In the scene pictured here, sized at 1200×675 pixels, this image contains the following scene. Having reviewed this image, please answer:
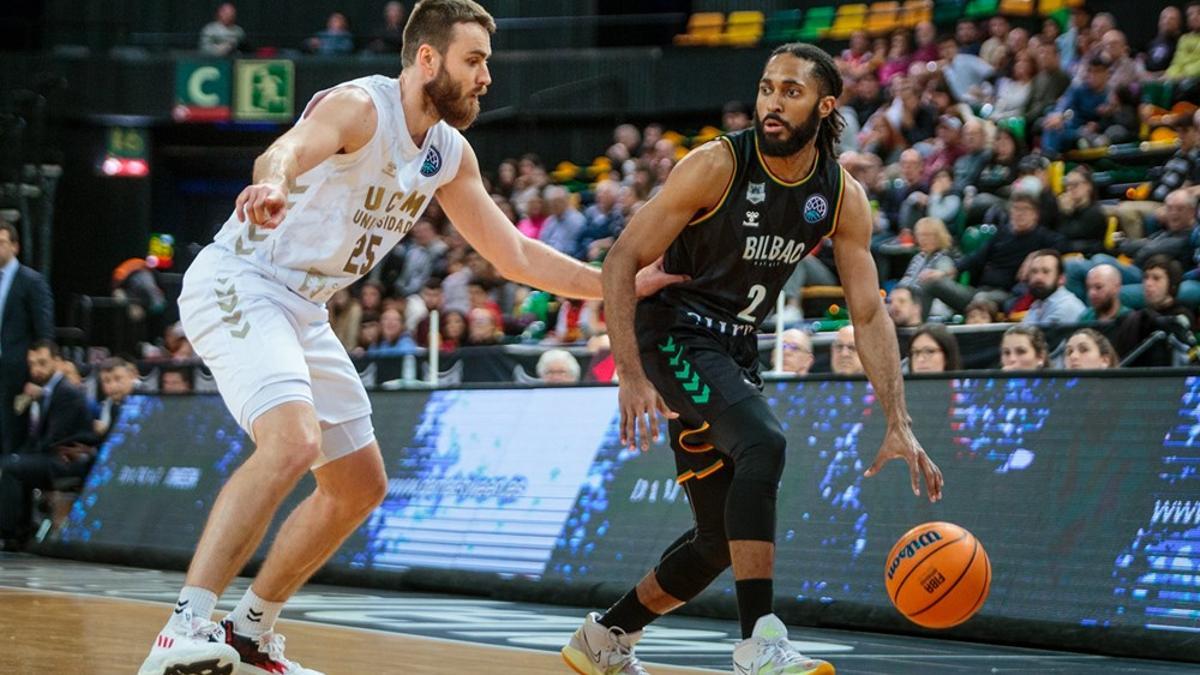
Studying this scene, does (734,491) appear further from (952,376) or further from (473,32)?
(952,376)

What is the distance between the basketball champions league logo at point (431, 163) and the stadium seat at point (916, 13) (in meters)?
15.1

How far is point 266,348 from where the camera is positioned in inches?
197

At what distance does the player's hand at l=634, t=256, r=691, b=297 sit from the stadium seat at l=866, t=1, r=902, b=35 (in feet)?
49.6

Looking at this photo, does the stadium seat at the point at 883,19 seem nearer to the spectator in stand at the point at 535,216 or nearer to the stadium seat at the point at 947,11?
the stadium seat at the point at 947,11

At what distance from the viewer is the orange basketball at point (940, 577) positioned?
568 cm

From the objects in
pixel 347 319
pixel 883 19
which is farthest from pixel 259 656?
pixel 883 19

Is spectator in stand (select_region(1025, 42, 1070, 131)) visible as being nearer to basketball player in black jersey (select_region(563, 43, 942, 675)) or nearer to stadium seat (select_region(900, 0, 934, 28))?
stadium seat (select_region(900, 0, 934, 28))

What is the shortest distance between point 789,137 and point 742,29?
18571 millimetres

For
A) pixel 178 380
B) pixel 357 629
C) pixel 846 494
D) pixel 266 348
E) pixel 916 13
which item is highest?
pixel 916 13

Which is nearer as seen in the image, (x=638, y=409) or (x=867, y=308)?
(x=638, y=409)

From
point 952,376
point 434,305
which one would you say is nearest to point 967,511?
point 952,376

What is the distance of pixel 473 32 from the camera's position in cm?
542

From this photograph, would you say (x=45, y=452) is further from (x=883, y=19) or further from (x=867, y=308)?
(x=883, y=19)

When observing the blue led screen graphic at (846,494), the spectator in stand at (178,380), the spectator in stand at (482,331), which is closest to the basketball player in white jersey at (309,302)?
the blue led screen graphic at (846,494)
